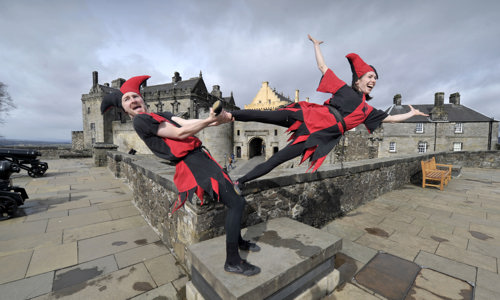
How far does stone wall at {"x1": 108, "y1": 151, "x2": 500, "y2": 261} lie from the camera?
2275mm

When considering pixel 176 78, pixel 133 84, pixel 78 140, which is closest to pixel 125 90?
pixel 133 84

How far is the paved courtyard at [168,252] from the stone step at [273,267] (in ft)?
1.25

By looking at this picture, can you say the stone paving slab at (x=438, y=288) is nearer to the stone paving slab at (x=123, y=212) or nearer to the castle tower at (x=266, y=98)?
the stone paving slab at (x=123, y=212)

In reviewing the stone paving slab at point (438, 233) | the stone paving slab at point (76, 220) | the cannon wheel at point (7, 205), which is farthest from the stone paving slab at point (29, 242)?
the stone paving slab at point (438, 233)

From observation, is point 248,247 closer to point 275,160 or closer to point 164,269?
point 275,160

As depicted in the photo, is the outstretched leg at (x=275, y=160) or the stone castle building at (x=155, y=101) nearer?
the outstretched leg at (x=275, y=160)

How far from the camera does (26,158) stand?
6480 millimetres

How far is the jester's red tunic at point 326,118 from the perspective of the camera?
5.99 ft

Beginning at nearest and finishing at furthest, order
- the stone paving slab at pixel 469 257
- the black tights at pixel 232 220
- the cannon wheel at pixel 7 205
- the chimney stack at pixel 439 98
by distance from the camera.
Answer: the black tights at pixel 232 220
the stone paving slab at pixel 469 257
the cannon wheel at pixel 7 205
the chimney stack at pixel 439 98

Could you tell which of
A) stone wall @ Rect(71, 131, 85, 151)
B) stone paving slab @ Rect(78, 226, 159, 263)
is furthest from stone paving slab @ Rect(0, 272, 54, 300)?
stone wall @ Rect(71, 131, 85, 151)

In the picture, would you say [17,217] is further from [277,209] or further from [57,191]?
[277,209]

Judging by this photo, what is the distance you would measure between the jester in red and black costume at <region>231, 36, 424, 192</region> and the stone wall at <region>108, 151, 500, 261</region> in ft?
2.58

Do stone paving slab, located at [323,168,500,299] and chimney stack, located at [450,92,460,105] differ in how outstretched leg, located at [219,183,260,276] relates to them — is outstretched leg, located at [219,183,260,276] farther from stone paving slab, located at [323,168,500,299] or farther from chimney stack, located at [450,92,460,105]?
chimney stack, located at [450,92,460,105]

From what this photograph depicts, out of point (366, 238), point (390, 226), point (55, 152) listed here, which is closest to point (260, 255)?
point (366, 238)
